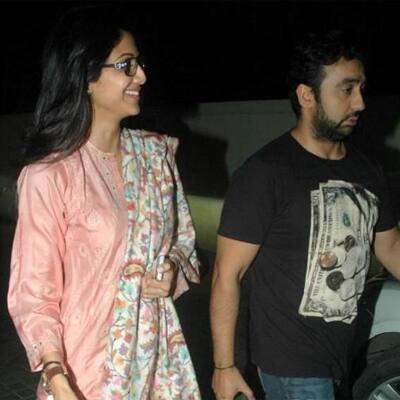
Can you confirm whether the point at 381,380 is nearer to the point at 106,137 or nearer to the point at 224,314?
the point at 224,314

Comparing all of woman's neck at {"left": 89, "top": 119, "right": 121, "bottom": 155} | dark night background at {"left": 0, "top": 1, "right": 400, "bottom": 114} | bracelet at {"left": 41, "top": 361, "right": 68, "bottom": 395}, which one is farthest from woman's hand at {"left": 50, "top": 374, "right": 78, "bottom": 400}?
dark night background at {"left": 0, "top": 1, "right": 400, "bottom": 114}

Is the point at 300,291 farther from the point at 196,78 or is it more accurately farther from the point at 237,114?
the point at 196,78

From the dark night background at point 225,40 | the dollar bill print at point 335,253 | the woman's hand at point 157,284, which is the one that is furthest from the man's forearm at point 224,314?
the dark night background at point 225,40

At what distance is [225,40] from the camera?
37.0ft

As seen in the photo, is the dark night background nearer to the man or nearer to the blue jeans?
the man

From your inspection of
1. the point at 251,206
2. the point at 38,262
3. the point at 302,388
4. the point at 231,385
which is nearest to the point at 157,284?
the point at 38,262

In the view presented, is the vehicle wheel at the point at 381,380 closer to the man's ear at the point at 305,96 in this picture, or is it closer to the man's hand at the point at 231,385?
the man's hand at the point at 231,385

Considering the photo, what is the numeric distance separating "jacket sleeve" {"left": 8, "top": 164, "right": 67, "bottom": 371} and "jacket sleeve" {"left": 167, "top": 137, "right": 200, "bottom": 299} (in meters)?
0.43

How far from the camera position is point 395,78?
428 inches

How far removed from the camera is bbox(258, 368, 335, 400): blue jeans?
94.5 inches

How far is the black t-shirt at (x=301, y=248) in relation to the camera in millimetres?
2328

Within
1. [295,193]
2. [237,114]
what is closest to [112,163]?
[295,193]

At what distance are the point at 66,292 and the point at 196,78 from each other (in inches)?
365

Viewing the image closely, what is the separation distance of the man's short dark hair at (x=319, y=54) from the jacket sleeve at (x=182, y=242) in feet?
1.77
